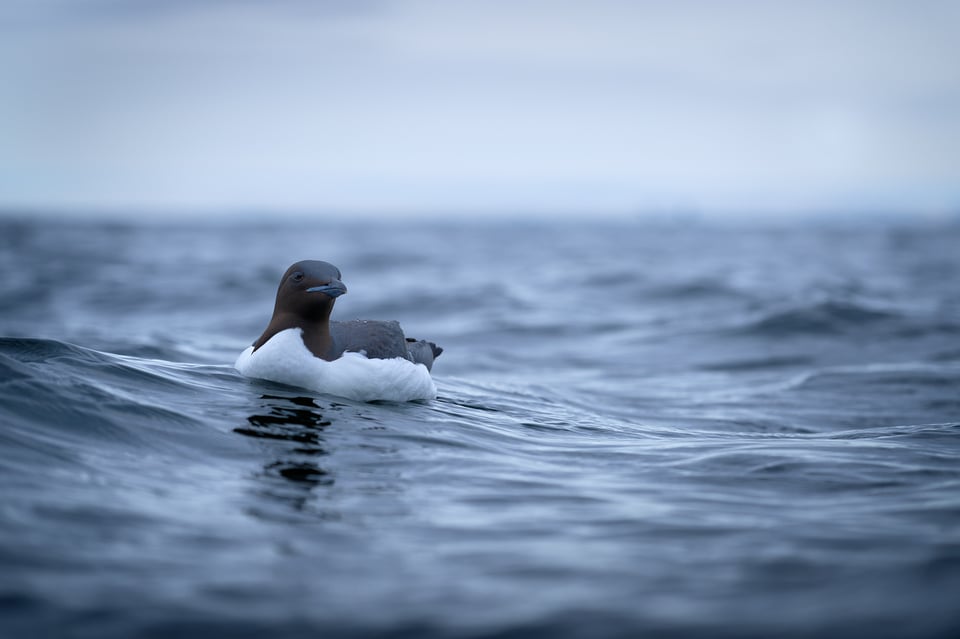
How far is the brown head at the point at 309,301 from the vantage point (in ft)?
29.0

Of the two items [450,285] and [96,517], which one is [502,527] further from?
[450,285]

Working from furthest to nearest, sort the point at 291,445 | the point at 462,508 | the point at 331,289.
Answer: the point at 331,289 < the point at 291,445 < the point at 462,508

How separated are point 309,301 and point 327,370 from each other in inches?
25.0

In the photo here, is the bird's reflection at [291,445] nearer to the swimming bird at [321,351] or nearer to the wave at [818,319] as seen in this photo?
the swimming bird at [321,351]

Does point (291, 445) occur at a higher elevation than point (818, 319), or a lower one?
lower

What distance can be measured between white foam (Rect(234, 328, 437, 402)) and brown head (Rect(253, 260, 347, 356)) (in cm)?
8

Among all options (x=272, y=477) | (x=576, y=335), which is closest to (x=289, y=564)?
(x=272, y=477)

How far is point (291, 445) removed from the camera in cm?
706

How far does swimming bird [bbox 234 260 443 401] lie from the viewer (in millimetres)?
8836

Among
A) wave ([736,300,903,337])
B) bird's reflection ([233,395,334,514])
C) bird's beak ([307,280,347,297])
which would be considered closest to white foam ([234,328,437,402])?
bird's reflection ([233,395,334,514])

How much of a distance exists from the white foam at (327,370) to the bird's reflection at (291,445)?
0.27 metres

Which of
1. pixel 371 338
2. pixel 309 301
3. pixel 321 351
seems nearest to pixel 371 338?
pixel 371 338

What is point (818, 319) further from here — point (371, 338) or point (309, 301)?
point (309, 301)

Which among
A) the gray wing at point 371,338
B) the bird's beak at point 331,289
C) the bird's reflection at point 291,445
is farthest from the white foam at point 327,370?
the bird's beak at point 331,289
